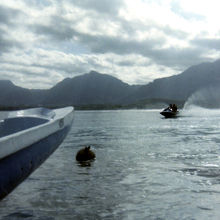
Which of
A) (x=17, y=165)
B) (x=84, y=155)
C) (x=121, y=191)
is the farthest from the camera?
(x=84, y=155)

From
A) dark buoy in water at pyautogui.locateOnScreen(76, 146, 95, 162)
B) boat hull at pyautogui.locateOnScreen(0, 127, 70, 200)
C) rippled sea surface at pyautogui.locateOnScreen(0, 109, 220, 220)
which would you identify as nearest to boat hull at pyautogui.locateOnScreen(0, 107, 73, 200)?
boat hull at pyautogui.locateOnScreen(0, 127, 70, 200)

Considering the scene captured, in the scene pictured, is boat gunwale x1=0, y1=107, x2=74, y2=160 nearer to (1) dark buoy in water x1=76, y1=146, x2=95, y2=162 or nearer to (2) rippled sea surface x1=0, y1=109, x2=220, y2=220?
(2) rippled sea surface x1=0, y1=109, x2=220, y2=220

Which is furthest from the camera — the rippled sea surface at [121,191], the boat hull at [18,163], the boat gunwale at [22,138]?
the rippled sea surface at [121,191]

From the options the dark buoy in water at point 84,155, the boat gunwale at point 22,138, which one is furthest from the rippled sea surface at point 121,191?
the boat gunwale at point 22,138

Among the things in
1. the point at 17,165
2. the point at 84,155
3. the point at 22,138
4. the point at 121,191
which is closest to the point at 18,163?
the point at 17,165

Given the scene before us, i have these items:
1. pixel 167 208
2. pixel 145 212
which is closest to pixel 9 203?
pixel 145 212

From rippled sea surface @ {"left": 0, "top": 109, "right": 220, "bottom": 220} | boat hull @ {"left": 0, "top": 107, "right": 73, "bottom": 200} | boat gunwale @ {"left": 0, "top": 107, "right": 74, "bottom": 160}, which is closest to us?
boat gunwale @ {"left": 0, "top": 107, "right": 74, "bottom": 160}

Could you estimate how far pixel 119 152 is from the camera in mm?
17375

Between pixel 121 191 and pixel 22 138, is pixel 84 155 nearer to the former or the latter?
pixel 121 191

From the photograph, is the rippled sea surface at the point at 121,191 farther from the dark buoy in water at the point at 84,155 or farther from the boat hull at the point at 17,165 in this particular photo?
the boat hull at the point at 17,165

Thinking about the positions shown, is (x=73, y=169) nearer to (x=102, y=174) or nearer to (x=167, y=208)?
(x=102, y=174)

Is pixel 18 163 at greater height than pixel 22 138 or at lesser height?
lesser

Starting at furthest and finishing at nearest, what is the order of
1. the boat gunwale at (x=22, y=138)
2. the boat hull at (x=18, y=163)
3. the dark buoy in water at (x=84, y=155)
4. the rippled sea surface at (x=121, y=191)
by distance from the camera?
the dark buoy in water at (x=84, y=155) → the rippled sea surface at (x=121, y=191) → the boat hull at (x=18, y=163) → the boat gunwale at (x=22, y=138)

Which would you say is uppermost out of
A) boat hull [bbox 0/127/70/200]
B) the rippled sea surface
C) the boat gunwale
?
the boat gunwale
